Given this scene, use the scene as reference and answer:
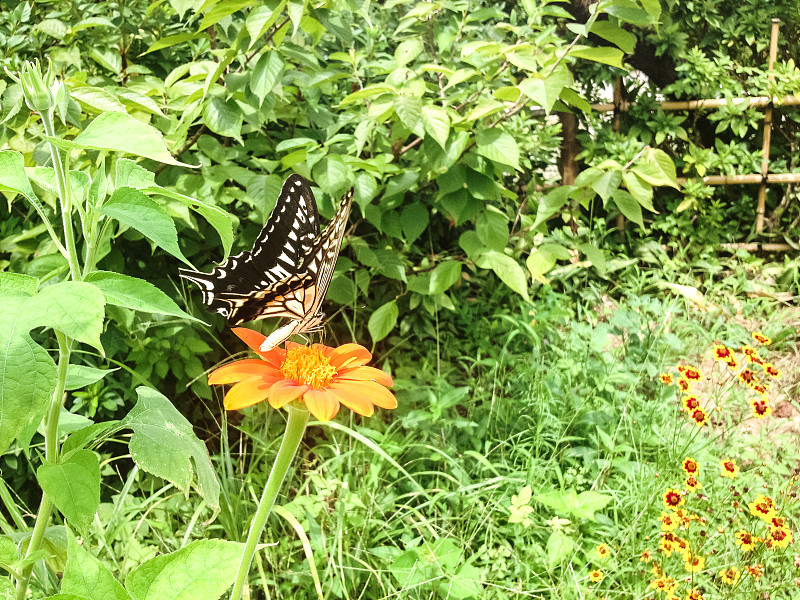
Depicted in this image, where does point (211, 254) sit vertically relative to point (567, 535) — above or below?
above

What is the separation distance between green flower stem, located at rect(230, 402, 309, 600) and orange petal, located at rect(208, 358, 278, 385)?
0.26 feet

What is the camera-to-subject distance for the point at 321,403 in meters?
0.86

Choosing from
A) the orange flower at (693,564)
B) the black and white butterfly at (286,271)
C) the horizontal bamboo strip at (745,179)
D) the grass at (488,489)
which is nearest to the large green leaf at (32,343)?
the black and white butterfly at (286,271)

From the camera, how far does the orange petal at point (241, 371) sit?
3.01 feet

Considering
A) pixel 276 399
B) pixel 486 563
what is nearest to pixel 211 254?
pixel 486 563

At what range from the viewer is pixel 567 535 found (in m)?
2.04

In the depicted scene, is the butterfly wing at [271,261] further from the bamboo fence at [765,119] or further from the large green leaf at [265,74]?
the bamboo fence at [765,119]

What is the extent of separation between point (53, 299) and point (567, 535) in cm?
181

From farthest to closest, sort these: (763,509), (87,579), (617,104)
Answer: (617,104) < (763,509) < (87,579)

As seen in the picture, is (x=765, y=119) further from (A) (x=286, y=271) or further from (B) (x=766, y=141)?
(A) (x=286, y=271)

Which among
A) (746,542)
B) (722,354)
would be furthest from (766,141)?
(746,542)

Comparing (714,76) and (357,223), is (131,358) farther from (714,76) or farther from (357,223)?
(714,76)

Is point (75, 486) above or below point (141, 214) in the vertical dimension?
below

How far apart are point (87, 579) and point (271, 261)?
2.99ft
